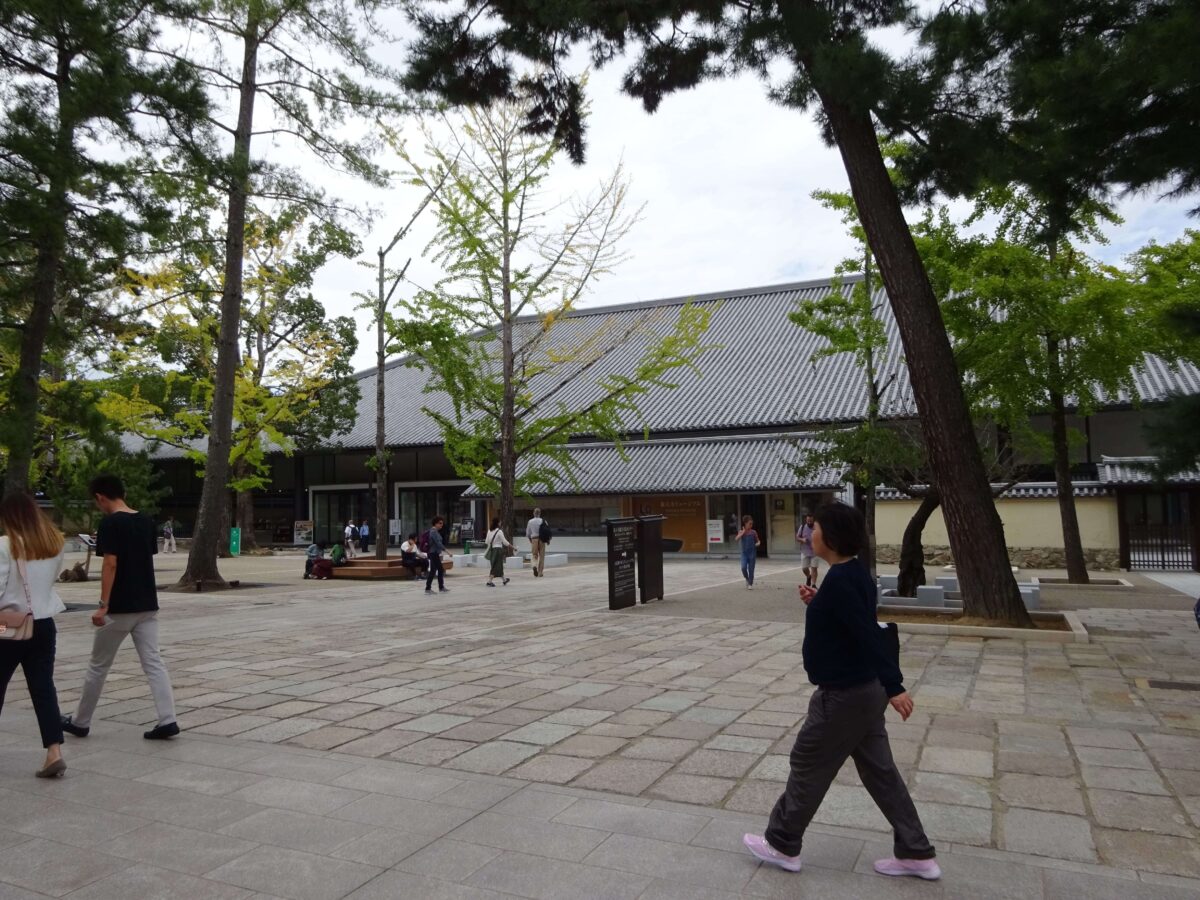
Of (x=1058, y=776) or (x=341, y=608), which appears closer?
(x=1058, y=776)

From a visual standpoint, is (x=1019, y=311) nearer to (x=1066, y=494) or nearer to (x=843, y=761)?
(x=1066, y=494)

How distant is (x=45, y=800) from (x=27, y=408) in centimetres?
801

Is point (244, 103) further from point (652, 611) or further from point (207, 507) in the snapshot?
point (652, 611)

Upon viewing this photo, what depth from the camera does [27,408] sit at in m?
10.8

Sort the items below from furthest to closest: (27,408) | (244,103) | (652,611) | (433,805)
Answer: (244,103) → (652,611) → (27,408) → (433,805)

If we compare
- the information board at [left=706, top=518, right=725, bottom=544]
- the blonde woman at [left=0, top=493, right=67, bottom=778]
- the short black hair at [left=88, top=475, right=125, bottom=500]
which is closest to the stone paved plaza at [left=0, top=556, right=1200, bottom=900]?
the blonde woman at [left=0, top=493, right=67, bottom=778]

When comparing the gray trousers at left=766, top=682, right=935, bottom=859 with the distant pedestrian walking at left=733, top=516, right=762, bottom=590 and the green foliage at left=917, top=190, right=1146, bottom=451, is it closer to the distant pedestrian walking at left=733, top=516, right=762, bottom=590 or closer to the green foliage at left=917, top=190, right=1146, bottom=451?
the green foliage at left=917, top=190, right=1146, bottom=451

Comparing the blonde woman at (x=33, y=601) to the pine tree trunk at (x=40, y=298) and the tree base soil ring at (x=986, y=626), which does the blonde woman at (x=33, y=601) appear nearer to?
the pine tree trunk at (x=40, y=298)

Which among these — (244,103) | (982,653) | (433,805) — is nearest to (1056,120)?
(982,653)

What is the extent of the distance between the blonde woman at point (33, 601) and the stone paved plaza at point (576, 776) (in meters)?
0.35

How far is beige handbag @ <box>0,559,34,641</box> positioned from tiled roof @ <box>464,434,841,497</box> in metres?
22.9

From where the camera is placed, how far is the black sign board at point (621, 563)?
13.0 meters

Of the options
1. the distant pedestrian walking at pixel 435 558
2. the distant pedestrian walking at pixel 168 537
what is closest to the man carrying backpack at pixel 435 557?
the distant pedestrian walking at pixel 435 558

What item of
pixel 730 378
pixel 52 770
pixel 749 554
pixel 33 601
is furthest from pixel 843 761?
pixel 730 378
